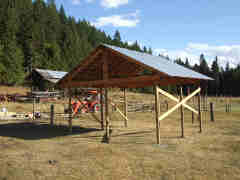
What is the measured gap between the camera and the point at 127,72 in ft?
44.5

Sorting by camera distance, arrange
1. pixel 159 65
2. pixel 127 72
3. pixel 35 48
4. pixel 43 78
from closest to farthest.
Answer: pixel 159 65 < pixel 127 72 < pixel 43 78 < pixel 35 48

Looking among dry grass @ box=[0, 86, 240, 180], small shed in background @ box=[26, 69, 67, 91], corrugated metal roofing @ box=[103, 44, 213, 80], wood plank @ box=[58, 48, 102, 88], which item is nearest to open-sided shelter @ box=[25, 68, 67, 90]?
small shed in background @ box=[26, 69, 67, 91]

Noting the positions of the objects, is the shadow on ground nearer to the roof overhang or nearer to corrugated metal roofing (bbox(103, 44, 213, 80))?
the roof overhang

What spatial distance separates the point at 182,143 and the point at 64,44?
245ft

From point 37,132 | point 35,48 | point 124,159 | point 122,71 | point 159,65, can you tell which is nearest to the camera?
point 124,159

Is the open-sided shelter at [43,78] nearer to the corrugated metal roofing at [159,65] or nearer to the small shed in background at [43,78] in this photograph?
the small shed in background at [43,78]

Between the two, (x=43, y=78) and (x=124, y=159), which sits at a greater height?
(x=43, y=78)

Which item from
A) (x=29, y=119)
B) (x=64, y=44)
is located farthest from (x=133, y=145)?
(x=64, y=44)

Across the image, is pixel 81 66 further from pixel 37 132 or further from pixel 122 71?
pixel 37 132

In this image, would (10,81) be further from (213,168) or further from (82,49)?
(213,168)

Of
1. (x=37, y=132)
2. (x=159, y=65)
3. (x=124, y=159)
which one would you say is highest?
(x=159, y=65)

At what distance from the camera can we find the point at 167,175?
21.3 feet

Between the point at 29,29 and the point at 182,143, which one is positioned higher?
the point at 29,29

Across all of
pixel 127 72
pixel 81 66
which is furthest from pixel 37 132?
pixel 127 72
